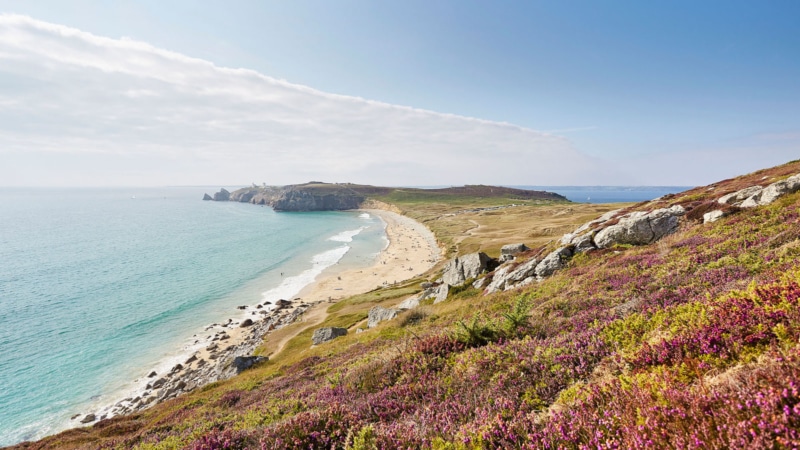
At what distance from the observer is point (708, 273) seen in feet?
40.1

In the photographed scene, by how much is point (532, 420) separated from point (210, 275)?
3609 inches

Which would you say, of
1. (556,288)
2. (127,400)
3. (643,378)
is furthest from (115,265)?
(643,378)

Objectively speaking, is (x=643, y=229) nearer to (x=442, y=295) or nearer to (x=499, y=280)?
(x=499, y=280)

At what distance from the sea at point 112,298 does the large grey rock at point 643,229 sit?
53018 mm

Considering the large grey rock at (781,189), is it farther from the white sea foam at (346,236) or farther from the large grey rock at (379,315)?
the white sea foam at (346,236)

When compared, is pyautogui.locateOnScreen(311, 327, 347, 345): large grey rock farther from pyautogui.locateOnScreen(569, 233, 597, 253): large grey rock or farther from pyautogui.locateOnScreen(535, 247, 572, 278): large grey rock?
pyautogui.locateOnScreen(569, 233, 597, 253): large grey rock

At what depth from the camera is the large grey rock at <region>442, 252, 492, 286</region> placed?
41719mm

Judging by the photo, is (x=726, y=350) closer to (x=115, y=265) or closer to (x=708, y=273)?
(x=708, y=273)

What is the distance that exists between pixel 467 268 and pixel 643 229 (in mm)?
20204

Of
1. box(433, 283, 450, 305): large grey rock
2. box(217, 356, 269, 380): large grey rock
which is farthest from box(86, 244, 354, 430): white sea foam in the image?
box(433, 283, 450, 305): large grey rock

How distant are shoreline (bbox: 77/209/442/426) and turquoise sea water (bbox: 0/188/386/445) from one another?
2459 millimetres

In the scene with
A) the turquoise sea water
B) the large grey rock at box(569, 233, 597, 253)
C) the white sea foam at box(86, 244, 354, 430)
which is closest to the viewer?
the large grey rock at box(569, 233, 597, 253)

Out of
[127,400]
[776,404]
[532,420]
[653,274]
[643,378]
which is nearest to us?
[776,404]

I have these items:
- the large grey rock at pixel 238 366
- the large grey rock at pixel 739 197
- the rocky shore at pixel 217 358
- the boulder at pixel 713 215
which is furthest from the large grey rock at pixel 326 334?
the large grey rock at pixel 739 197
